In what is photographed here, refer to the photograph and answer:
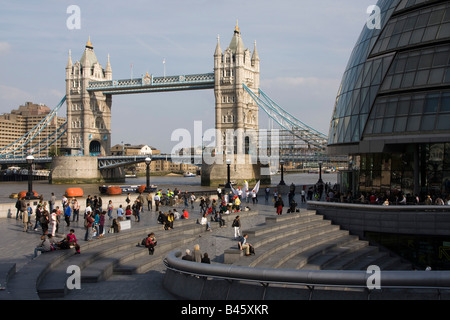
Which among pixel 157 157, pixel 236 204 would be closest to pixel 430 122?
pixel 236 204

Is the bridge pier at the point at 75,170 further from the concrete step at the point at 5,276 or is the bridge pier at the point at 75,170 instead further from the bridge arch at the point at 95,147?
the concrete step at the point at 5,276

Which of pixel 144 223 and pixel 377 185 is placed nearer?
pixel 144 223

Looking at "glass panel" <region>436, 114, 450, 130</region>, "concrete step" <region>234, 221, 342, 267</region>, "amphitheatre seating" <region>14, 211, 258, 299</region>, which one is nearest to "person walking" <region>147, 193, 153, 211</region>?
"amphitheatre seating" <region>14, 211, 258, 299</region>

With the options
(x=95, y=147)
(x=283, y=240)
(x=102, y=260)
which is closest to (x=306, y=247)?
(x=283, y=240)

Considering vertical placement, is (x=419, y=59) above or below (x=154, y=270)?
above

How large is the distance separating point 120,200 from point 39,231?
9560 mm

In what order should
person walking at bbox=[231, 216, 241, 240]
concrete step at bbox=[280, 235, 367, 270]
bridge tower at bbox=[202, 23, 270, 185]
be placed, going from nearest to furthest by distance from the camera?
concrete step at bbox=[280, 235, 367, 270], person walking at bbox=[231, 216, 241, 240], bridge tower at bbox=[202, 23, 270, 185]

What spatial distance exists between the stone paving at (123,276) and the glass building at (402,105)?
5790 millimetres

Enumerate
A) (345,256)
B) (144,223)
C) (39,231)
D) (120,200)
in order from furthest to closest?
(120,200)
(144,223)
(39,231)
(345,256)

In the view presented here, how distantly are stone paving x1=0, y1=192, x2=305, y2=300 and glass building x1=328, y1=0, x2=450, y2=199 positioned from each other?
5790 millimetres

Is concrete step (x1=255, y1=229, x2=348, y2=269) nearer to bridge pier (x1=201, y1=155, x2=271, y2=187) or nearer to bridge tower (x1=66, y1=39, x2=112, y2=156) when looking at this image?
bridge pier (x1=201, y1=155, x2=271, y2=187)

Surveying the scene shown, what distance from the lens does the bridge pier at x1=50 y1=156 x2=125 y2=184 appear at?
104 m
